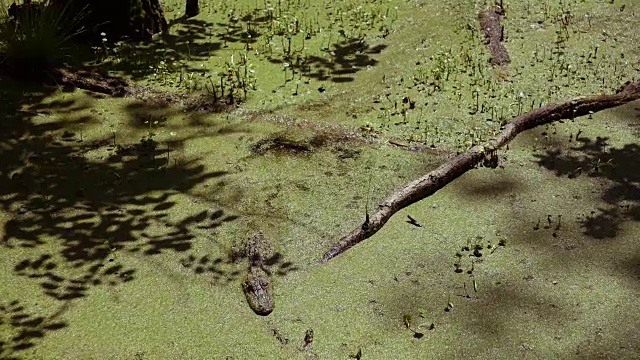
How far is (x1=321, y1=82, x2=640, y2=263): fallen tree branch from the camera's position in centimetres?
567

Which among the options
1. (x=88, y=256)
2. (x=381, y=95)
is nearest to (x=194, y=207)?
(x=88, y=256)

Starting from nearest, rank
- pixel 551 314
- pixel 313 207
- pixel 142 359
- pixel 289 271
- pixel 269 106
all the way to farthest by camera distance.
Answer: pixel 142 359, pixel 551 314, pixel 289 271, pixel 313 207, pixel 269 106

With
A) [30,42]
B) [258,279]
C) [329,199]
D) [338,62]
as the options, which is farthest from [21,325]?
[338,62]

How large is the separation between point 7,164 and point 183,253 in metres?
2.19

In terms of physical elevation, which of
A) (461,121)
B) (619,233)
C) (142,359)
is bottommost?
(142,359)

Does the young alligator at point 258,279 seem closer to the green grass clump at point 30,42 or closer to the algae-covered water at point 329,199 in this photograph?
the algae-covered water at point 329,199

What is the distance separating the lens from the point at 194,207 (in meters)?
6.05

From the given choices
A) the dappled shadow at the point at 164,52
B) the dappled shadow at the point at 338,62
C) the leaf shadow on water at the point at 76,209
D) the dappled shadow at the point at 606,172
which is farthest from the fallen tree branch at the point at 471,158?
the dappled shadow at the point at 164,52

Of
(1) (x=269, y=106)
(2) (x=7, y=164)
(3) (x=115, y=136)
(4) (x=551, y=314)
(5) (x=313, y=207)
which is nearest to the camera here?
(4) (x=551, y=314)

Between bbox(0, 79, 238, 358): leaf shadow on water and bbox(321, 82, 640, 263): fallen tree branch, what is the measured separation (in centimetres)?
114

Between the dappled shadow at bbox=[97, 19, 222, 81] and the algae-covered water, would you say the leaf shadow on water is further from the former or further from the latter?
the dappled shadow at bbox=[97, 19, 222, 81]

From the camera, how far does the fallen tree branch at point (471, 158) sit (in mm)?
5668

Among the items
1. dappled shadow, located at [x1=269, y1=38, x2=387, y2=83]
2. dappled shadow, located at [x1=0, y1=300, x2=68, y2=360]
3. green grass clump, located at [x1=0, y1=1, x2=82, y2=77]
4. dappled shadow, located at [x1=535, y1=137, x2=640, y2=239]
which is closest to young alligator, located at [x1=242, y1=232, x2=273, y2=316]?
dappled shadow, located at [x1=0, y1=300, x2=68, y2=360]

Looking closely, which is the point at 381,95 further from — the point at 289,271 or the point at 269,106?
the point at 289,271
